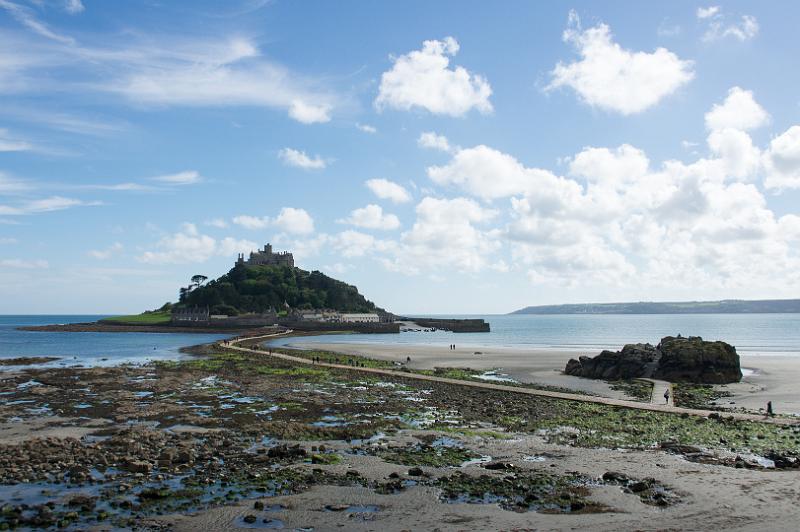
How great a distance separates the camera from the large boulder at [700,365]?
46.8m

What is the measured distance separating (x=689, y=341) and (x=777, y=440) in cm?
2885

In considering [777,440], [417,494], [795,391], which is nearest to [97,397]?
[417,494]

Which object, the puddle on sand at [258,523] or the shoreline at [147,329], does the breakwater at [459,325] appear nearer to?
the shoreline at [147,329]

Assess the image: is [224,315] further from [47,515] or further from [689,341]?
[47,515]

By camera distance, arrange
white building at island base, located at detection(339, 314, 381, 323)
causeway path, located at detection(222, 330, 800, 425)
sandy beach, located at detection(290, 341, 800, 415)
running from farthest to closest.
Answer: white building at island base, located at detection(339, 314, 381, 323) → sandy beach, located at detection(290, 341, 800, 415) → causeway path, located at detection(222, 330, 800, 425)

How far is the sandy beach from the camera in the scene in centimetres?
3781

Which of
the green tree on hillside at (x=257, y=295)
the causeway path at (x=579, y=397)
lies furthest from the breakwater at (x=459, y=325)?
the causeway path at (x=579, y=397)

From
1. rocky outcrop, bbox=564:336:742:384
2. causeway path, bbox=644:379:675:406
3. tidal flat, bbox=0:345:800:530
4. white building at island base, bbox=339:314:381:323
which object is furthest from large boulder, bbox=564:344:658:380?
white building at island base, bbox=339:314:381:323

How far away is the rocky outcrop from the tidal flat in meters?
18.1

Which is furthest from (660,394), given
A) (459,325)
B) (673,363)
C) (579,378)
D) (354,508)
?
(459,325)

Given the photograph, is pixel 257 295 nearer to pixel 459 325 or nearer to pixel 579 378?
pixel 459 325

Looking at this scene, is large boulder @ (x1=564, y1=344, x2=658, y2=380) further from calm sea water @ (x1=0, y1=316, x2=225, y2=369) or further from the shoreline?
the shoreline

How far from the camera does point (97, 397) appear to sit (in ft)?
117

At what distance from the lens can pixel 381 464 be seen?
20.2 m
